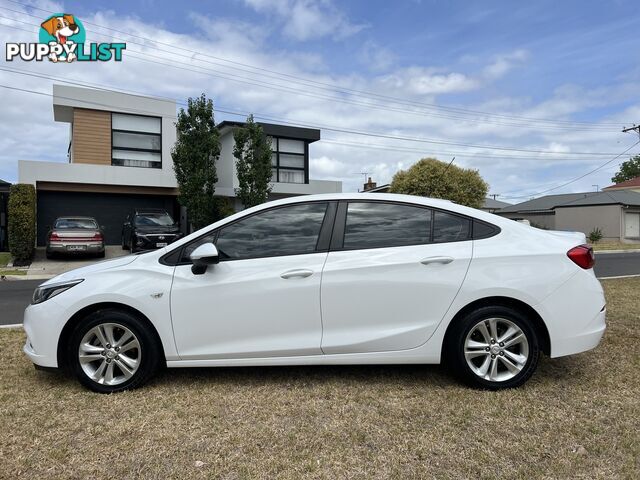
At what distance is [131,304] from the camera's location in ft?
12.1

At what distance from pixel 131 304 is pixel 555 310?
10.8 feet

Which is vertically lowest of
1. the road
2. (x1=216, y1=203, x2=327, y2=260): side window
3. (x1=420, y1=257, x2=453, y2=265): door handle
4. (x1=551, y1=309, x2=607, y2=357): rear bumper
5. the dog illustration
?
the road

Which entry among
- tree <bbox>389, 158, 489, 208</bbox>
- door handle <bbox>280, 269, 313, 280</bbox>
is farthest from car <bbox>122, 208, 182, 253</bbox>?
tree <bbox>389, 158, 489, 208</bbox>

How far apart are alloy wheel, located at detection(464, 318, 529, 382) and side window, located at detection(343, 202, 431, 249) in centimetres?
83

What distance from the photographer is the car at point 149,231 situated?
15826mm

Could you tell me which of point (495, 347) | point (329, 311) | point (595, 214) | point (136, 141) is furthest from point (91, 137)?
point (595, 214)

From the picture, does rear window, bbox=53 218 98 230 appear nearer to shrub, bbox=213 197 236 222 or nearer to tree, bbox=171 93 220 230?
tree, bbox=171 93 220 230

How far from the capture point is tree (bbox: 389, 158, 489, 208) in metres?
29.9

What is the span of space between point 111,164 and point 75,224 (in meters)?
5.02

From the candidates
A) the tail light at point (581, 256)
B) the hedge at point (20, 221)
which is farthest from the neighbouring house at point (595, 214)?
the tail light at point (581, 256)

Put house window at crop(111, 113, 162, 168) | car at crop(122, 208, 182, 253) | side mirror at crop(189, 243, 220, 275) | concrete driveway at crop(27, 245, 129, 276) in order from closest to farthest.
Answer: side mirror at crop(189, 243, 220, 275)
concrete driveway at crop(27, 245, 129, 276)
car at crop(122, 208, 182, 253)
house window at crop(111, 113, 162, 168)

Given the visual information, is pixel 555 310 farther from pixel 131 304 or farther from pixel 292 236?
pixel 131 304

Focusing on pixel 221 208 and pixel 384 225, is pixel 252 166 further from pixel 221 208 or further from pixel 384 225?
pixel 384 225

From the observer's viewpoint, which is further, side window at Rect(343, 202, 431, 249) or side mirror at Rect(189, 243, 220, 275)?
side window at Rect(343, 202, 431, 249)
